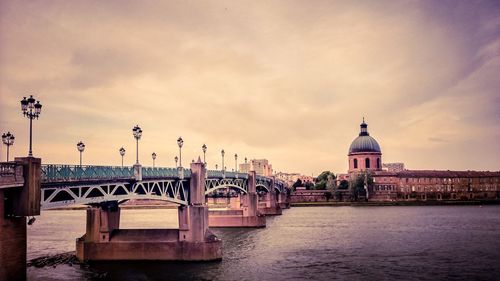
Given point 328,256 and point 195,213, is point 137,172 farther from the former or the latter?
point 328,256

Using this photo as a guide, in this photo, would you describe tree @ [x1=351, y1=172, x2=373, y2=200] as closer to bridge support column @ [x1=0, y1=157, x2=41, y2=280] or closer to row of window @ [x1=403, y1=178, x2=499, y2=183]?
row of window @ [x1=403, y1=178, x2=499, y2=183]

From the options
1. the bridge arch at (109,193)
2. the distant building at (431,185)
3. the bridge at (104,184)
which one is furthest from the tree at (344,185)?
the bridge arch at (109,193)

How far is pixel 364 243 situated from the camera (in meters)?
67.3

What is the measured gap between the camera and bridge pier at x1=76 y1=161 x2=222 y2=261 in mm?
48466

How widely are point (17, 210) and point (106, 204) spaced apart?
1898 centimetres

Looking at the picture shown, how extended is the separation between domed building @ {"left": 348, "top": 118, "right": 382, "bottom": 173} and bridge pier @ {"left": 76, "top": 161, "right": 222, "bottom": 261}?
148029 mm

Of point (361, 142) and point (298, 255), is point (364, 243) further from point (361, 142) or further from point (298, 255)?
point (361, 142)

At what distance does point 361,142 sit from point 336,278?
15755cm

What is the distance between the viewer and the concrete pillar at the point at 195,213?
5016 centimetres

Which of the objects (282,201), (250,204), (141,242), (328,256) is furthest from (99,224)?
(282,201)

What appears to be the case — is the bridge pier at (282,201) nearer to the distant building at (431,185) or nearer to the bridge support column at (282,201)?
the bridge support column at (282,201)

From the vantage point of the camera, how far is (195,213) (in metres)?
51.8

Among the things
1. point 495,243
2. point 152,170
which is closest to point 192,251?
point 152,170

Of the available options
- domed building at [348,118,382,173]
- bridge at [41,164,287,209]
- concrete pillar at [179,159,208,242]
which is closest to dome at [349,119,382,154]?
domed building at [348,118,382,173]
